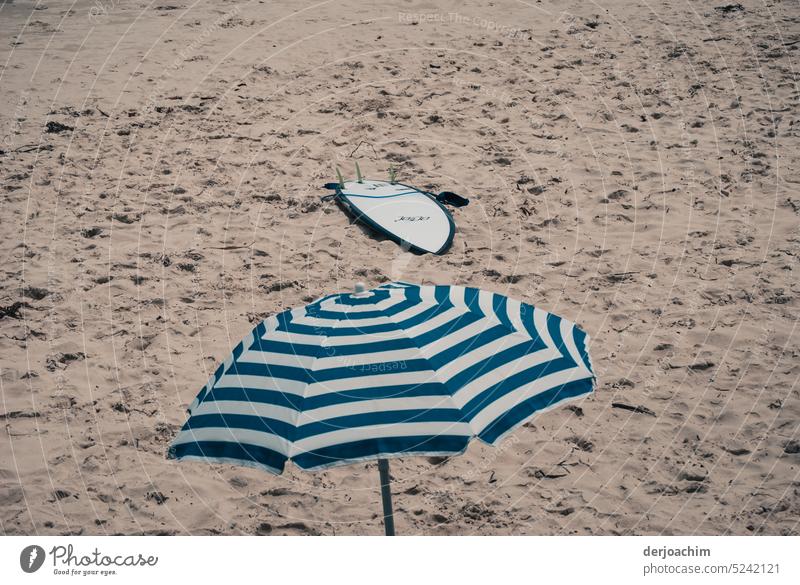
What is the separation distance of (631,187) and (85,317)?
5.70 meters

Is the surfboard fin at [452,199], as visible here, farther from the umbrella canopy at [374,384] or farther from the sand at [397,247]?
the umbrella canopy at [374,384]

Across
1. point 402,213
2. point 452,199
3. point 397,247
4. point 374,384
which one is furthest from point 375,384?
point 452,199

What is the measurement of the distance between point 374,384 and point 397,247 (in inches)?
169

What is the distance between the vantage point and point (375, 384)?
169 inches

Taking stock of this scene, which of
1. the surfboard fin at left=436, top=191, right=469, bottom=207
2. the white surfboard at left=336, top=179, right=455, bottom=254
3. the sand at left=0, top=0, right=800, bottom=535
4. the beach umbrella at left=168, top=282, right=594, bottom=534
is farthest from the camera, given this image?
the surfboard fin at left=436, top=191, right=469, bottom=207

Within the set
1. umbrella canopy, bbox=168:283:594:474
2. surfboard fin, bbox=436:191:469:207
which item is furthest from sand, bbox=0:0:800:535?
umbrella canopy, bbox=168:283:594:474

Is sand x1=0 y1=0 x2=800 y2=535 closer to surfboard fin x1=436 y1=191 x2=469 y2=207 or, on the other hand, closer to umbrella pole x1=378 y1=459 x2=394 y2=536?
surfboard fin x1=436 y1=191 x2=469 y2=207

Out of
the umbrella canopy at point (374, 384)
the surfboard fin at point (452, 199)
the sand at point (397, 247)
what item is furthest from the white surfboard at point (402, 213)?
the umbrella canopy at point (374, 384)

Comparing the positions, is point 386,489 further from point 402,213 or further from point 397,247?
point 402,213

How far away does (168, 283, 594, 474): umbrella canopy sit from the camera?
13.8ft

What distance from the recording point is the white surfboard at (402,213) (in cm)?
846

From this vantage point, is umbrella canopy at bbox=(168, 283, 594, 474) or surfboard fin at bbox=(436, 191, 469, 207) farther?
surfboard fin at bbox=(436, 191, 469, 207)

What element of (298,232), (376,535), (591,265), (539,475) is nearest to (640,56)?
(591,265)

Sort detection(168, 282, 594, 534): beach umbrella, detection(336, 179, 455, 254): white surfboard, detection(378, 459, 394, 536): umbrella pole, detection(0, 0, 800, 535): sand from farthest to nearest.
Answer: detection(336, 179, 455, 254): white surfboard < detection(0, 0, 800, 535): sand < detection(378, 459, 394, 536): umbrella pole < detection(168, 282, 594, 534): beach umbrella
